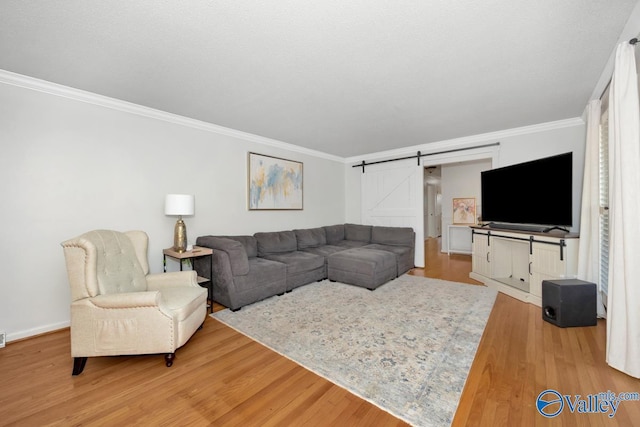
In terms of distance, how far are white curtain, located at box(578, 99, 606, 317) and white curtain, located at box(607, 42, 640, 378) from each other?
112 cm

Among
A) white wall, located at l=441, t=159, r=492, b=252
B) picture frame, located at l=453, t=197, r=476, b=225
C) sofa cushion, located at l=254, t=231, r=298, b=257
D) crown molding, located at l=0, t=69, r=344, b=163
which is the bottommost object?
sofa cushion, located at l=254, t=231, r=298, b=257

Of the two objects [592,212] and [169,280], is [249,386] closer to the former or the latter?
[169,280]

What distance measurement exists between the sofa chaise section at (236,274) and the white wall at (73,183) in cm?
58

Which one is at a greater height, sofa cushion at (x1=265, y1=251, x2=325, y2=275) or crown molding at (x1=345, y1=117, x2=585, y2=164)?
crown molding at (x1=345, y1=117, x2=585, y2=164)

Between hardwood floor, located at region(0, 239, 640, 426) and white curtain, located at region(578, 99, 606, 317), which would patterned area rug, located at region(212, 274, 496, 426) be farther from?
white curtain, located at region(578, 99, 606, 317)

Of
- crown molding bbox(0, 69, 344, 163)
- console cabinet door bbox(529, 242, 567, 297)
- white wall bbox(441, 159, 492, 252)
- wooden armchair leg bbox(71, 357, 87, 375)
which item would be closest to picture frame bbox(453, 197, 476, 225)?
white wall bbox(441, 159, 492, 252)

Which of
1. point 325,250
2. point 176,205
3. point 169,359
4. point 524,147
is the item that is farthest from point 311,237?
point 524,147

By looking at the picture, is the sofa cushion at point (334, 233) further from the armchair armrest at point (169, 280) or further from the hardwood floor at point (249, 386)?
the hardwood floor at point (249, 386)

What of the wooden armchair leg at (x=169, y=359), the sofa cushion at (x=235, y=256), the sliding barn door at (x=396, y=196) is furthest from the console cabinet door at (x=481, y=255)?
the wooden armchair leg at (x=169, y=359)

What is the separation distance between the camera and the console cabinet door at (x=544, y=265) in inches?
121

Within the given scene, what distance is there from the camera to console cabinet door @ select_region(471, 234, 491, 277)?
13.7 ft

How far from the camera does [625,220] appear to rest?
1852mm

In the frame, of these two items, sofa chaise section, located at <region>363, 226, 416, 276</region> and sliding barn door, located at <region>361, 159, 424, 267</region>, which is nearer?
sofa chaise section, located at <region>363, 226, 416, 276</region>

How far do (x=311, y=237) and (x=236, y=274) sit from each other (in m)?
2.20
